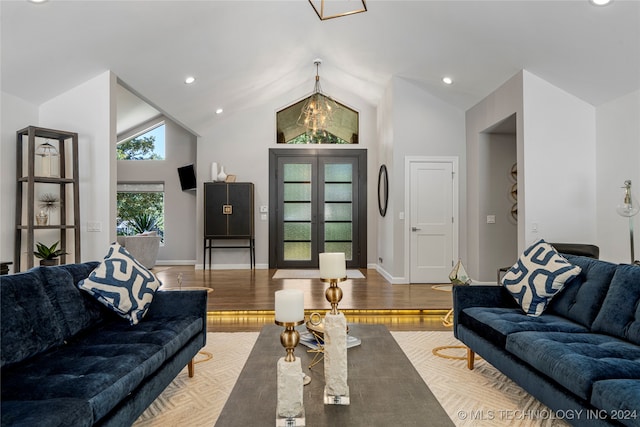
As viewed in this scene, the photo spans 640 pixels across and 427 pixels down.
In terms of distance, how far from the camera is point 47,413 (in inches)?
52.6

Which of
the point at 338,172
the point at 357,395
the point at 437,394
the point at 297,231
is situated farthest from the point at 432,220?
the point at 357,395

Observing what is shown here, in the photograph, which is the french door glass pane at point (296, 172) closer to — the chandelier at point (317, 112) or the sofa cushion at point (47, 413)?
the chandelier at point (317, 112)

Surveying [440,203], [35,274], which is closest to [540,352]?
[35,274]

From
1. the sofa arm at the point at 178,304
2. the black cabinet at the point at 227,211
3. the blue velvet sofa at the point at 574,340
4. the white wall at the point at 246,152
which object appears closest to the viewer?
the blue velvet sofa at the point at 574,340

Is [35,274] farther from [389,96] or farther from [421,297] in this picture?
[389,96]

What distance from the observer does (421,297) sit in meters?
5.03

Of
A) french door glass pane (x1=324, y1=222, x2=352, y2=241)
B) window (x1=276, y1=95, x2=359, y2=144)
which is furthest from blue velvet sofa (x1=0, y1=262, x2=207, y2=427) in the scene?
window (x1=276, y1=95, x2=359, y2=144)

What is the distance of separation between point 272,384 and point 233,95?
584cm

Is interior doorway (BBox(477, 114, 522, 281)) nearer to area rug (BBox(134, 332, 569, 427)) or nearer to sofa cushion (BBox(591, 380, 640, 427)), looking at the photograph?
area rug (BBox(134, 332, 569, 427))

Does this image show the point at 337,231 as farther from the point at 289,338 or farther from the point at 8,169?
the point at 289,338

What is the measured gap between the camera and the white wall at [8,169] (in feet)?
12.2

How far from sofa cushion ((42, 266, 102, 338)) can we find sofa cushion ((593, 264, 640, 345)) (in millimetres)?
2981

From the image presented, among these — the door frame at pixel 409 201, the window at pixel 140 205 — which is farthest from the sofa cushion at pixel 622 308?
the window at pixel 140 205

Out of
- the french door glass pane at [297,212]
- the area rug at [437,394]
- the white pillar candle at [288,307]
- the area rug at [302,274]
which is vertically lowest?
the area rug at [437,394]
